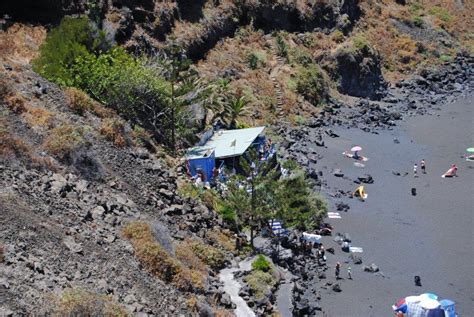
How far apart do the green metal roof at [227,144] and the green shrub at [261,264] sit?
9758 mm

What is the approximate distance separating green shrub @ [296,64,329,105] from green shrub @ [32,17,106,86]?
23.7 meters

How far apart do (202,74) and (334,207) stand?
64.3ft

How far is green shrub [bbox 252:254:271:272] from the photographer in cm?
3000

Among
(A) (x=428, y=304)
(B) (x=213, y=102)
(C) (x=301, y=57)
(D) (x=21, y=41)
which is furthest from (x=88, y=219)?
(C) (x=301, y=57)

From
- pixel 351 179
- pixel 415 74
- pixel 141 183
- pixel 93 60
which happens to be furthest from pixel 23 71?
pixel 415 74

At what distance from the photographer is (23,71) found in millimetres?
34500

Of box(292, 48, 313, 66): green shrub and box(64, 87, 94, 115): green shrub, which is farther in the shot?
box(292, 48, 313, 66): green shrub

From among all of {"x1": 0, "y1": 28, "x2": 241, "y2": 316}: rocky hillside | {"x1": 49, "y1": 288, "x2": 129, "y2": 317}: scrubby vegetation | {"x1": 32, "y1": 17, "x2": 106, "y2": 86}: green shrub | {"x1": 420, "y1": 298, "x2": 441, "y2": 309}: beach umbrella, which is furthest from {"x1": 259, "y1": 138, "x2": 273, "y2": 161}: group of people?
{"x1": 49, "y1": 288, "x2": 129, "y2": 317}: scrubby vegetation

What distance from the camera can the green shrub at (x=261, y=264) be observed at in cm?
3000

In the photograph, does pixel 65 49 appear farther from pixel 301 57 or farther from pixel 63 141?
pixel 301 57

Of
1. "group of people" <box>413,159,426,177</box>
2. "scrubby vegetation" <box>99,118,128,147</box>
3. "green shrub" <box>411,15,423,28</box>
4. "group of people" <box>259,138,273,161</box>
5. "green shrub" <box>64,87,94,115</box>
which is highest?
"green shrub" <box>64,87,94,115</box>

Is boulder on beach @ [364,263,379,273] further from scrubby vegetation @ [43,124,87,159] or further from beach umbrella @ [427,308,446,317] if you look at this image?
scrubby vegetation @ [43,124,87,159]

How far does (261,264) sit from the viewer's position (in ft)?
99.1

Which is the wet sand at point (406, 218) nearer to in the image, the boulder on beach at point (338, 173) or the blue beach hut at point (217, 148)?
the boulder on beach at point (338, 173)
